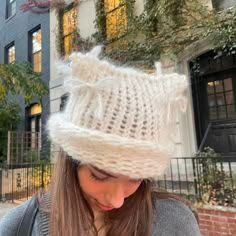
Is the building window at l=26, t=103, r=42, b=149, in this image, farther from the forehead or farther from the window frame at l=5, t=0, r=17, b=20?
the forehead

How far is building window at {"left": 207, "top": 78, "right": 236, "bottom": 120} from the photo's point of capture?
6.46 metres

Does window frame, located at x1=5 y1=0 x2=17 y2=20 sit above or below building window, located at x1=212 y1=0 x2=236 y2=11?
above

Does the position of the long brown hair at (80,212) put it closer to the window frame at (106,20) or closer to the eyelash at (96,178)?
the eyelash at (96,178)

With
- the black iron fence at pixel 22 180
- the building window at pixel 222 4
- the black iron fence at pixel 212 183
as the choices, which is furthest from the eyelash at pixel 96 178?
the black iron fence at pixel 22 180

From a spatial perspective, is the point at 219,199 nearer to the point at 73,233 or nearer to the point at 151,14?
the point at 73,233

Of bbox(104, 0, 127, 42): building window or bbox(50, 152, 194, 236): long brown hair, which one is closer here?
bbox(50, 152, 194, 236): long brown hair

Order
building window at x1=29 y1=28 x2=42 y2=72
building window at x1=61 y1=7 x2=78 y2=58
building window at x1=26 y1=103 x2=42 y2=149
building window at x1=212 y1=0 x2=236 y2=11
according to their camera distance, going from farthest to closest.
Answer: building window at x1=29 y1=28 x2=42 y2=72 → building window at x1=26 y1=103 x2=42 y2=149 → building window at x1=61 y1=7 x2=78 y2=58 → building window at x1=212 y1=0 x2=236 y2=11

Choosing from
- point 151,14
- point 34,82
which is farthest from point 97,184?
point 34,82

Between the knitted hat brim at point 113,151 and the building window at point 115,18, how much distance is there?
7211mm

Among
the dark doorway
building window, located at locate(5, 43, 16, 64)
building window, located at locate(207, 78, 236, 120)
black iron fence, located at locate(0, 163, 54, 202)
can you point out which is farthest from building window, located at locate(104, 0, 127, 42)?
building window, located at locate(5, 43, 16, 64)

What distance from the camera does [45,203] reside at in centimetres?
121

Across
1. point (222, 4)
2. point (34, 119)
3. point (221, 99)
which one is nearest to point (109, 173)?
point (221, 99)

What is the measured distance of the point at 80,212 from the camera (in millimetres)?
1135

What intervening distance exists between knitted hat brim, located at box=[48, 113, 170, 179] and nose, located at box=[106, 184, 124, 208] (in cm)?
9
